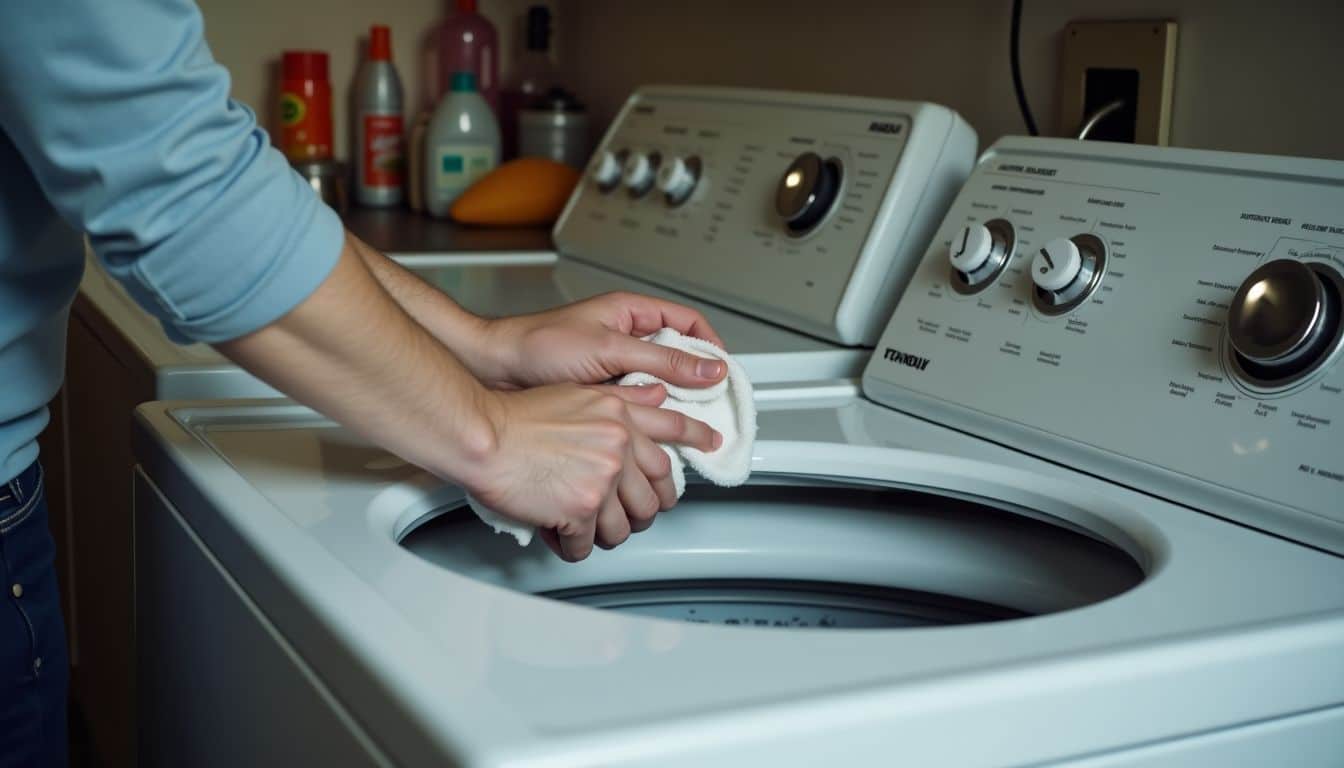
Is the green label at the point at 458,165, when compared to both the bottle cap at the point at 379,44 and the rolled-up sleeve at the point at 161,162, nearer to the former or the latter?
the bottle cap at the point at 379,44

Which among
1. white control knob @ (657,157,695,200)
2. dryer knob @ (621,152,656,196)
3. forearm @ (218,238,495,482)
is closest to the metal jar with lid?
dryer knob @ (621,152,656,196)

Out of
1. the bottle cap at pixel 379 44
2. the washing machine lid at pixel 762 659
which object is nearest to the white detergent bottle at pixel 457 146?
the bottle cap at pixel 379 44

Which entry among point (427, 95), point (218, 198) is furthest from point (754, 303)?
point (427, 95)

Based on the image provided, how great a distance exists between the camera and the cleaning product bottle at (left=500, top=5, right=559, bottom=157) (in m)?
2.77

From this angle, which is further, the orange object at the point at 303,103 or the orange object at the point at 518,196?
the orange object at the point at 303,103

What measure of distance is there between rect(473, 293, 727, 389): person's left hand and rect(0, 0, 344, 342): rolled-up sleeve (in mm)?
357

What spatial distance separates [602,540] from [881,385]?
40cm

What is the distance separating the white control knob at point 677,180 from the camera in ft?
5.88

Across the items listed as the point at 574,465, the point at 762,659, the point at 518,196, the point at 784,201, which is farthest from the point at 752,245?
the point at 762,659

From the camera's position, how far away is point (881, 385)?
1.31m

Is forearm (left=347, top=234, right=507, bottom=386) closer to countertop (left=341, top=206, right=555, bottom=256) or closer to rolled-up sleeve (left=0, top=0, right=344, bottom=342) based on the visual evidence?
rolled-up sleeve (left=0, top=0, right=344, bottom=342)

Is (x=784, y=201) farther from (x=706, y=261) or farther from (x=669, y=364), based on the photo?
(x=669, y=364)

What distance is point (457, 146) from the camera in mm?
2523

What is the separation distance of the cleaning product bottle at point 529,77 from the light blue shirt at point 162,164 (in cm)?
197
